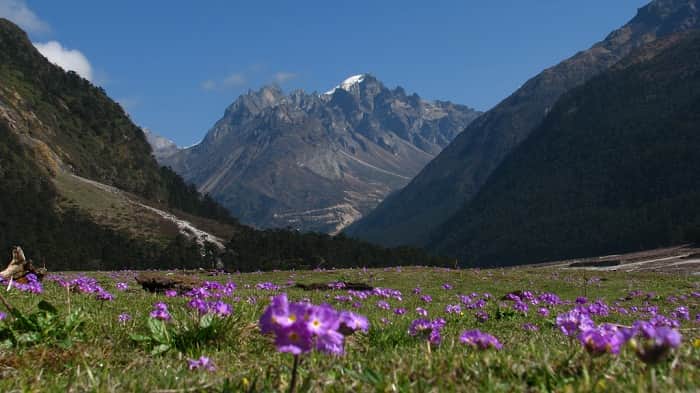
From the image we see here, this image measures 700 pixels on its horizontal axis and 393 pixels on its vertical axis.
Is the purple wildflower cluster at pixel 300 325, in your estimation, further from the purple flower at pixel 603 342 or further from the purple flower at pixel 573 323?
the purple flower at pixel 573 323

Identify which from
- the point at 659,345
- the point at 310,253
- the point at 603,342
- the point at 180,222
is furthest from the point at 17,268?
the point at 180,222

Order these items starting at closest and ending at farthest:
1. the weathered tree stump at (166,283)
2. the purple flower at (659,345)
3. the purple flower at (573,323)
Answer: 1. the purple flower at (659,345)
2. the purple flower at (573,323)
3. the weathered tree stump at (166,283)

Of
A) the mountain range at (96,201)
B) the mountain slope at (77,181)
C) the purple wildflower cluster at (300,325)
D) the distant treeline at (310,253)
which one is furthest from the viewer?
the mountain slope at (77,181)

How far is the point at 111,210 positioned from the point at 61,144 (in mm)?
38499

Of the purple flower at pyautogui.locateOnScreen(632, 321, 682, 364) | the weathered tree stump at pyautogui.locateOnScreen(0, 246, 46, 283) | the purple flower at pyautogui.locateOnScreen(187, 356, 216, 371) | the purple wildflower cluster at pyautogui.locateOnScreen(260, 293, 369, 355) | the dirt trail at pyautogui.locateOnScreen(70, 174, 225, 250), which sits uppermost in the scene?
the dirt trail at pyautogui.locateOnScreen(70, 174, 225, 250)

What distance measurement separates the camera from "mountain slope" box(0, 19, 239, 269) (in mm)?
95562

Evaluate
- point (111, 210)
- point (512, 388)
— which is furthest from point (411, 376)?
point (111, 210)

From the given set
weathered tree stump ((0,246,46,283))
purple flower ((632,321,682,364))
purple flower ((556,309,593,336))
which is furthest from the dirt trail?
purple flower ((632,321,682,364))

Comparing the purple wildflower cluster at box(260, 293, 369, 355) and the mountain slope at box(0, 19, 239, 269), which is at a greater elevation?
the mountain slope at box(0, 19, 239, 269)

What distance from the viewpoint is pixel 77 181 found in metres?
138

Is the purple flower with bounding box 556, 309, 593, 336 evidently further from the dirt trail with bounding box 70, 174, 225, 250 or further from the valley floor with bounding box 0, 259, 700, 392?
the dirt trail with bounding box 70, 174, 225, 250

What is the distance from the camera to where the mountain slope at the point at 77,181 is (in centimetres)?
9556

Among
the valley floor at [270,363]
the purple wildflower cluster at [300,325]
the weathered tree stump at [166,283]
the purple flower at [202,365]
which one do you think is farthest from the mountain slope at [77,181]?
the purple wildflower cluster at [300,325]

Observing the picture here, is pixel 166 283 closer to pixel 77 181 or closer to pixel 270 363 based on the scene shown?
pixel 270 363
